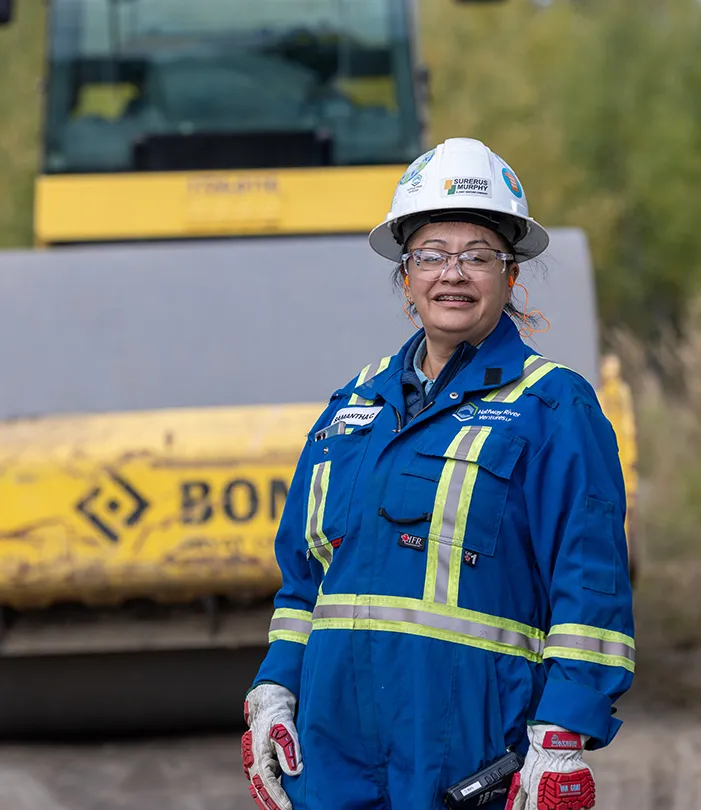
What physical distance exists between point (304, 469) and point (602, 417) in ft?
1.87

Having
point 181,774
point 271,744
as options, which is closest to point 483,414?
point 271,744

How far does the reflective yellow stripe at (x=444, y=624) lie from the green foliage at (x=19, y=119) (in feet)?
45.0

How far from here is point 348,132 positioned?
6.47 meters

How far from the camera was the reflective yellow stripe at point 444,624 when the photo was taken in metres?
2.34

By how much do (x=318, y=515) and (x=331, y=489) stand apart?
5 cm

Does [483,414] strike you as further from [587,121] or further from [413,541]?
[587,121]

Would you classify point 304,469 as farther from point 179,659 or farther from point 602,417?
point 179,659

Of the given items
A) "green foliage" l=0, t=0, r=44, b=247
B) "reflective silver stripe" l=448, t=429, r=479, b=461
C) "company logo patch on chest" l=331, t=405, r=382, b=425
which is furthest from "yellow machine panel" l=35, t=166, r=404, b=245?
"green foliage" l=0, t=0, r=44, b=247

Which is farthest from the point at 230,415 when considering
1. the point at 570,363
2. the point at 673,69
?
the point at 673,69

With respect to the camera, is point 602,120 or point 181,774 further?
point 602,120

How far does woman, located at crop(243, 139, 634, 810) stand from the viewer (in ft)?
Result: 7.51

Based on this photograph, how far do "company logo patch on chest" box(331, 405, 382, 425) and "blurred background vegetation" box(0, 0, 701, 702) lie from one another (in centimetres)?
1435

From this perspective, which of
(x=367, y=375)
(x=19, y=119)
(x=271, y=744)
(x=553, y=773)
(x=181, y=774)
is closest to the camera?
(x=553, y=773)

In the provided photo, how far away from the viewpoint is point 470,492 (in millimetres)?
2357
